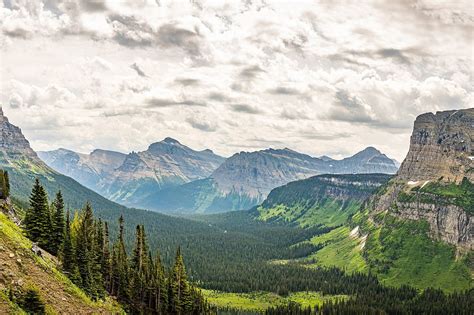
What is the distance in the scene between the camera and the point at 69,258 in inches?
3927

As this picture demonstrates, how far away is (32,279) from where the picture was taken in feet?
268

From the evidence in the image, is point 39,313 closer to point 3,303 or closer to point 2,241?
point 3,303

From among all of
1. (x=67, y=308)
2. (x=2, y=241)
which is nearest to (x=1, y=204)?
(x=2, y=241)

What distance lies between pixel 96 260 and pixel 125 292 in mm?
13545

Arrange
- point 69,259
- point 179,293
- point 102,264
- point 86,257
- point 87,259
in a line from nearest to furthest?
point 69,259 → point 87,259 → point 86,257 → point 102,264 → point 179,293

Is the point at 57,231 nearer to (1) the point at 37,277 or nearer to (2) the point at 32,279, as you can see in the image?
(1) the point at 37,277

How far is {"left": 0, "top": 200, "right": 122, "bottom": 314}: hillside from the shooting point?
2955 inches

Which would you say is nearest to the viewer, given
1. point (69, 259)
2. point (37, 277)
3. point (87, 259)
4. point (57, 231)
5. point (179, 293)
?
point (37, 277)

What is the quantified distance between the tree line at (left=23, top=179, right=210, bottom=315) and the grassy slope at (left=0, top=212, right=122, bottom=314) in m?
5.91

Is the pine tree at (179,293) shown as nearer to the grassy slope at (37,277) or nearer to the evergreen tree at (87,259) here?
the evergreen tree at (87,259)

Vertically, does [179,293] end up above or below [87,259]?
below

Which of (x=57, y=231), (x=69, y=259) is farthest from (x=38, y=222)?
(x=69, y=259)

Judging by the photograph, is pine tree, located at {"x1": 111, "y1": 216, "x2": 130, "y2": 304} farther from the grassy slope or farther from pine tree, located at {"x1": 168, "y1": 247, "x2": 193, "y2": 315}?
the grassy slope

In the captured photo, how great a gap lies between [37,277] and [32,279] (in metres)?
2.26
